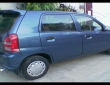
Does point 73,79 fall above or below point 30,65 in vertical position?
below

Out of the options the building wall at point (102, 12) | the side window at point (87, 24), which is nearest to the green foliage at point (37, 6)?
the side window at point (87, 24)

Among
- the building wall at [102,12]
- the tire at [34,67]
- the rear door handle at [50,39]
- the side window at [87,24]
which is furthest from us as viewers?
the building wall at [102,12]

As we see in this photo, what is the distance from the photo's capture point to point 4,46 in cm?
324

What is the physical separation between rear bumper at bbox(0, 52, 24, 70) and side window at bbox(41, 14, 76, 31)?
82 centimetres

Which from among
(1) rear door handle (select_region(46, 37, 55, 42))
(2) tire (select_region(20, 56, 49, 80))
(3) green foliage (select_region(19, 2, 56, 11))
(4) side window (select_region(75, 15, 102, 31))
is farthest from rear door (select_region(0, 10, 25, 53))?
(3) green foliage (select_region(19, 2, 56, 11))

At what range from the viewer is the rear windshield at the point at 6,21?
330 centimetres

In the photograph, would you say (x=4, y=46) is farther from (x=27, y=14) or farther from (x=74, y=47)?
(x=74, y=47)

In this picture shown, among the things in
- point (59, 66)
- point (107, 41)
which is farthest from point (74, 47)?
point (107, 41)

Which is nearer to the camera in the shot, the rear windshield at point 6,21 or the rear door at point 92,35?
the rear windshield at point 6,21

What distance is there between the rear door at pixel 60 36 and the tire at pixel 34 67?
26 centimetres

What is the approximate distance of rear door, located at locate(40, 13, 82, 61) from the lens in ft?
11.6

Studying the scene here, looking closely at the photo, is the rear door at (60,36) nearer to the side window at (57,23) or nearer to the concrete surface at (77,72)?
the side window at (57,23)

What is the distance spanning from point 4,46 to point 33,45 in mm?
583

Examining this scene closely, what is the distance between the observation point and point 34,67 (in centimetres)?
351
